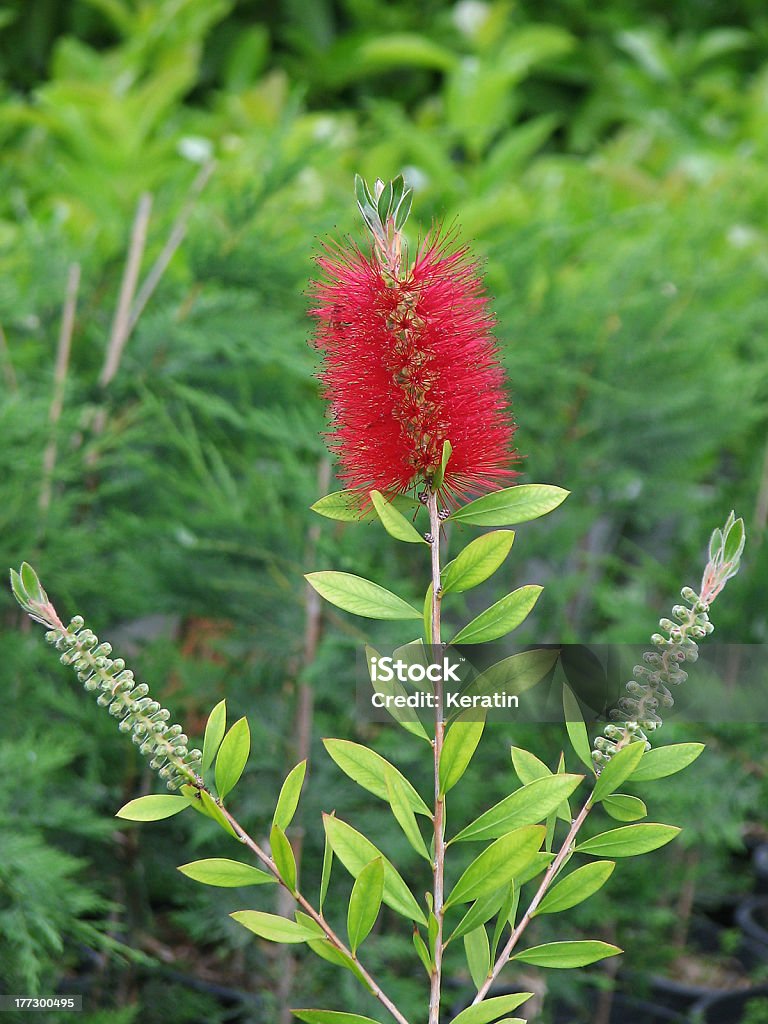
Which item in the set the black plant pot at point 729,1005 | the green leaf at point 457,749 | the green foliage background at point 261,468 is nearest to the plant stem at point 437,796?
the green leaf at point 457,749

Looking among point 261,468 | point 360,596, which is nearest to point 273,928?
point 360,596

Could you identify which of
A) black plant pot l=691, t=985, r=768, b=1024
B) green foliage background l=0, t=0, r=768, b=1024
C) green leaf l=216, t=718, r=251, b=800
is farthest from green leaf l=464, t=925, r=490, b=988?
black plant pot l=691, t=985, r=768, b=1024

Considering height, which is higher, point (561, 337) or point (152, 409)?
point (561, 337)

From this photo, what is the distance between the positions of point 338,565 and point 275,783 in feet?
0.79

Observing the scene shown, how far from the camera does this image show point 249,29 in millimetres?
3457

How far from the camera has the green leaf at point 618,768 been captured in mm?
439

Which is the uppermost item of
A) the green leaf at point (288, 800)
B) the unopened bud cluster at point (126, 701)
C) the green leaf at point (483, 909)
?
the unopened bud cluster at point (126, 701)

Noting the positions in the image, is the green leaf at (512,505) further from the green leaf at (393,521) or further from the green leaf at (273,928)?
the green leaf at (273,928)

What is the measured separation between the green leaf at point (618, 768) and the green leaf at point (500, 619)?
0.06m

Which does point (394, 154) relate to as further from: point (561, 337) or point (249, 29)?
point (249, 29)

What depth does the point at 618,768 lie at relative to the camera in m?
0.45

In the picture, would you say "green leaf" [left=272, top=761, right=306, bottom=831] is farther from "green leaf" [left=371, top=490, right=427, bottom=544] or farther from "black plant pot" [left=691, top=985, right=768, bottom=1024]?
"black plant pot" [left=691, top=985, right=768, bottom=1024]

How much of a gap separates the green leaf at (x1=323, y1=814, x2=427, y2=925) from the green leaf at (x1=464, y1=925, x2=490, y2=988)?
4cm

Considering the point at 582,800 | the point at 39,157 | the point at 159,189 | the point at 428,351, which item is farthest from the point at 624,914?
the point at 39,157
